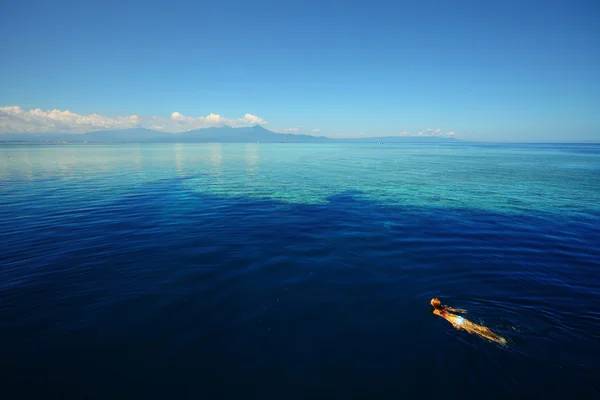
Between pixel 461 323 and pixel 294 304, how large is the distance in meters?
6.77

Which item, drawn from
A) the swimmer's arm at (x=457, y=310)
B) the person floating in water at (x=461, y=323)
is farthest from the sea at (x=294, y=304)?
the swimmer's arm at (x=457, y=310)

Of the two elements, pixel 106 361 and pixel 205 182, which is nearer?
pixel 106 361

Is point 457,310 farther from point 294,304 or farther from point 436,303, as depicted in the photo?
point 294,304

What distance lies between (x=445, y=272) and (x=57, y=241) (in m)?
24.5

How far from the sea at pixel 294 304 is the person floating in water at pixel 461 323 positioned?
300 millimetres

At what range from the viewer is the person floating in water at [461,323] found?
33.0 ft

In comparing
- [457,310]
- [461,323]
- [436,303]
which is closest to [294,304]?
[436,303]

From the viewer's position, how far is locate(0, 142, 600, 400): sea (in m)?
8.50

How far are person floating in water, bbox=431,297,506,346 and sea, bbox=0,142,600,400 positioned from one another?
0.98 feet

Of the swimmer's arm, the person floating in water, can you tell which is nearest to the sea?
the person floating in water

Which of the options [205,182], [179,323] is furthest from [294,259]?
[205,182]

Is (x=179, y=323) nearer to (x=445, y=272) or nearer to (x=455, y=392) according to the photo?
(x=455, y=392)

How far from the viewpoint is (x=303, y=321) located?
1111cm

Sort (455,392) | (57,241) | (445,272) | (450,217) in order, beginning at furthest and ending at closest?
(450,217) < (57,241) < (445,272) < (455,392)
